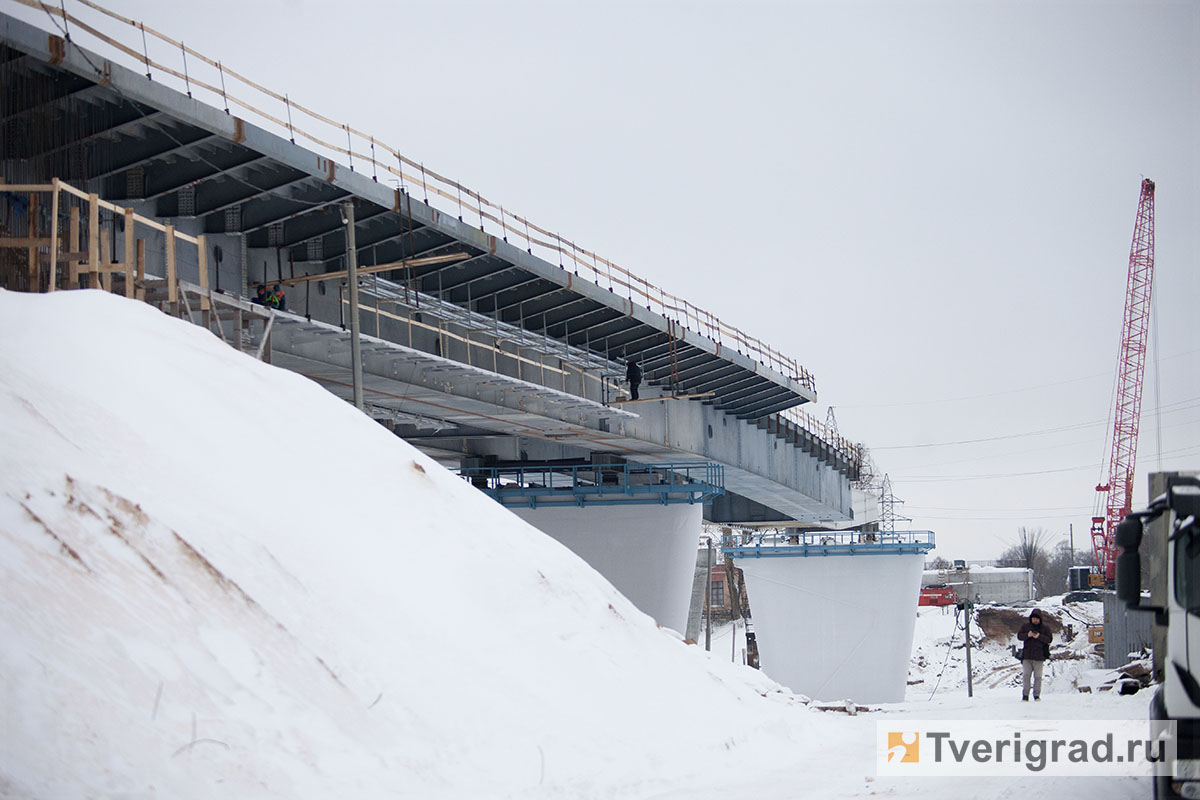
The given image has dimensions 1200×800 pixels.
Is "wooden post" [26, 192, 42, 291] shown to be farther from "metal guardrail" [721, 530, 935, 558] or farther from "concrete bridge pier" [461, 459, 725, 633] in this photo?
"metal guardrail" [721, 530, 935, 558]

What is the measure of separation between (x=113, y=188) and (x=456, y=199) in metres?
8.04

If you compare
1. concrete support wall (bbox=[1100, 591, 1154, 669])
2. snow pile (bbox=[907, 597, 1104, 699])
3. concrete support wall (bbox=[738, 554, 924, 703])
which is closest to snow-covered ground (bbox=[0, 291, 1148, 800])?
concrete support wall (bbox=[738, 554, 924, 703])

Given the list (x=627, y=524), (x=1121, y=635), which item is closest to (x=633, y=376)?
(x=627, y=524)

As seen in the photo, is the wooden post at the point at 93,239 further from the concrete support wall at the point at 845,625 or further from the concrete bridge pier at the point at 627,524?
the concrete support wall at the point at 845,625

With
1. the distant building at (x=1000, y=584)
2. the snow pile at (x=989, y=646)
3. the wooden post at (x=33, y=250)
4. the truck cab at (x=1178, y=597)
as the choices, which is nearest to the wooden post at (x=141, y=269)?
the wooden post at (x=33, y=250)

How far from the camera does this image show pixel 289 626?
9.92 metres

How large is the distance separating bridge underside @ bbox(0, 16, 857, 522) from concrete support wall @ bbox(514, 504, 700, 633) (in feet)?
7.88

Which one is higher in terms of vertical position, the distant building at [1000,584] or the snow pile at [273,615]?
the snow pile at [273,615]

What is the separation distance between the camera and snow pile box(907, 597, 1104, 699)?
195 ft

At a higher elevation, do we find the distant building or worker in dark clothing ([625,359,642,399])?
A: worker in dark clothing ([625,359,642,399])

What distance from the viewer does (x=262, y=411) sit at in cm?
1400

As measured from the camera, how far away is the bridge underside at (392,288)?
1934 centimetres

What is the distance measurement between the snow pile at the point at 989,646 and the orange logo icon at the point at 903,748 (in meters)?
38.6

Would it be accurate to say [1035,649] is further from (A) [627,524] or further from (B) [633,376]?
(A) [627,524]
